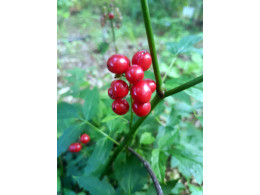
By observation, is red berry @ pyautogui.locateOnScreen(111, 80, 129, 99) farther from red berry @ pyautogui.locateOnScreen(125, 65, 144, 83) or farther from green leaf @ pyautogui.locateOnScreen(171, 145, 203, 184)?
green leaf @ pyautogui.locateOnScreen(171, 145, 203, 184)

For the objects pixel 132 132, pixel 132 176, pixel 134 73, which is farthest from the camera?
pixel 132 176

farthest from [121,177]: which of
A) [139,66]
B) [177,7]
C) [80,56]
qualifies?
[177,7]

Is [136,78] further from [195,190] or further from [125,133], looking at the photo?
[195,190]

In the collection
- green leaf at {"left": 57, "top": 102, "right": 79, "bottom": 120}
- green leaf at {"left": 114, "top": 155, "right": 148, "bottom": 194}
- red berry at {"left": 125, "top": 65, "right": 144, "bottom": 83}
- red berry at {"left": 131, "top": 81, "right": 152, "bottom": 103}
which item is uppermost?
red berry at {"left": 125, "top": 65, "right": 144, "bottom": 83}

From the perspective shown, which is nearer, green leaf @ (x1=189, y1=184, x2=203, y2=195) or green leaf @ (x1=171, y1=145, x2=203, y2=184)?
green leaf @ (x1=171, y1=145, x2=203, y2=184)

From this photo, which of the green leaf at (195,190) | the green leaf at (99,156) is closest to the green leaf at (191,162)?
the green leaf at (195,190)

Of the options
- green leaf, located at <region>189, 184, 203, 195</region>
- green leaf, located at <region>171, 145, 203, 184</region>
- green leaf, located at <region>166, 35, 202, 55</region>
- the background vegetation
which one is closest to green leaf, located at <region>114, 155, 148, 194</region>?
the background vegetation

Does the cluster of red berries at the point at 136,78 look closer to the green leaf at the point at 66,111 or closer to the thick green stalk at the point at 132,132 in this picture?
the thick green stalk at the point at 132,132

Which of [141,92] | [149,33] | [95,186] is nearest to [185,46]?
[149,33]
